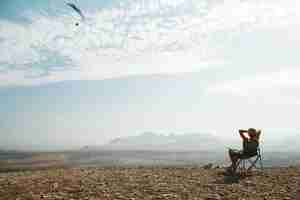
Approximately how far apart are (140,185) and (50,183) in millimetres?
4504

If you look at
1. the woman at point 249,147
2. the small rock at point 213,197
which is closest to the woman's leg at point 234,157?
the woman at point 249,147

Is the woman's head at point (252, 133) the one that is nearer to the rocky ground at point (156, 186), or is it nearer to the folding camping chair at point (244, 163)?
the folding camping chair at point (244, 163)

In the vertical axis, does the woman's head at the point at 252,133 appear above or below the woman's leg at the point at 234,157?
above

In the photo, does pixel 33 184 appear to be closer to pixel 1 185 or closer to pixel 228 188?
pixel 1 185

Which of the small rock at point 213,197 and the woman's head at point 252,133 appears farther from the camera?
the woman's head at point 252,133

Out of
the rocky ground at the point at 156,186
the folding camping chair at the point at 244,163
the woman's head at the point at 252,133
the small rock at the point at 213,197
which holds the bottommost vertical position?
the small rock at the point at 213,197

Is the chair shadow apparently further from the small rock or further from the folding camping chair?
the small rock

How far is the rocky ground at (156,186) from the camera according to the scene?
619 inches

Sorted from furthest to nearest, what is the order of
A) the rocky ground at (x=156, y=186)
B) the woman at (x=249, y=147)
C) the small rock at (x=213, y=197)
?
the woman at (x=249, y=147) < the rocky ground at (x=156, y=186) < the small rock at (x=213, y=197)

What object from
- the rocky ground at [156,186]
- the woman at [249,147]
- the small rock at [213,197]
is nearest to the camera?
the small rock at [213,197]

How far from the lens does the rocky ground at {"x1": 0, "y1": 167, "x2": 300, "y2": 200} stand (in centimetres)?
1572

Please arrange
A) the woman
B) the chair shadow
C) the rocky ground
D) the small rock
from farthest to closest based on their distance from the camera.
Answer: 1. the woman
2. the chair shadow
3. the rocky ground
4. the small rock

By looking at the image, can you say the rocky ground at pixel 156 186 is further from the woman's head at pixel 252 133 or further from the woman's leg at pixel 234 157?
the woman's head at pixel 252 133

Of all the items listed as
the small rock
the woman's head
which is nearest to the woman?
the woman's head
